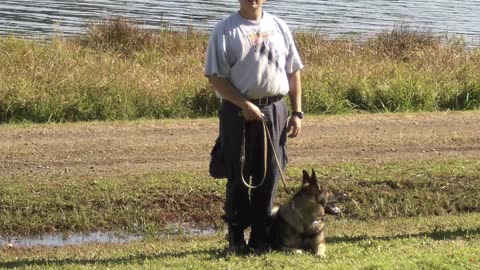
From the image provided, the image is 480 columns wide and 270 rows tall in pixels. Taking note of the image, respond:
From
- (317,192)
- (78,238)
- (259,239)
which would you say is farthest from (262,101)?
(78,238)

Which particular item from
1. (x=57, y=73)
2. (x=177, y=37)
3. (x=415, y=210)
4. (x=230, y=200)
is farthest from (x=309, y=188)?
(x=177, y=37)

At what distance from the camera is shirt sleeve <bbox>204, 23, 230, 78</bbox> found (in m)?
6.57

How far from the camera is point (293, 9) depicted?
29.6 meters

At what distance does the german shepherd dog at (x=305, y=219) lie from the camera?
694cm

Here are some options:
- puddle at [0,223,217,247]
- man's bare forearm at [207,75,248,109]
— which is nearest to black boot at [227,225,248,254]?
man's bare forearm at [207,75,248,109]

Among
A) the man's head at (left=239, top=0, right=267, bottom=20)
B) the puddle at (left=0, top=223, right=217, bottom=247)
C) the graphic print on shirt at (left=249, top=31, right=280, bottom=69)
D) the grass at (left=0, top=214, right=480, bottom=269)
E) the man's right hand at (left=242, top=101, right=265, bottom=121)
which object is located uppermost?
the man's head at (left=239, top=0, right=267, bottom=20)

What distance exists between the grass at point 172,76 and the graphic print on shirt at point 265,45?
23.6ft

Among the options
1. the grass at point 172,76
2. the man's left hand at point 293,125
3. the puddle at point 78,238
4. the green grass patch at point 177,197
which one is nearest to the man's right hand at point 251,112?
the man's left hand at point 293,125

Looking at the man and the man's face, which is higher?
the man's face

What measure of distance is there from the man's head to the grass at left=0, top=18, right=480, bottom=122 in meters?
7.22

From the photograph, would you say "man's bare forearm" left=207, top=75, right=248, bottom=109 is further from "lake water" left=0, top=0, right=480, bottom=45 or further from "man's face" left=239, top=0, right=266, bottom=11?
"lake water" left=0, top=0, right=480, bottom=45

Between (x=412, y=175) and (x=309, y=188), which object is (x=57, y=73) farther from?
(x=309, y=188)

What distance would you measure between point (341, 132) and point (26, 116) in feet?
14.2

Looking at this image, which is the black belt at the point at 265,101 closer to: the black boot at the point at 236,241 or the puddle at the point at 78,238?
the black boot at the point at 236,241
